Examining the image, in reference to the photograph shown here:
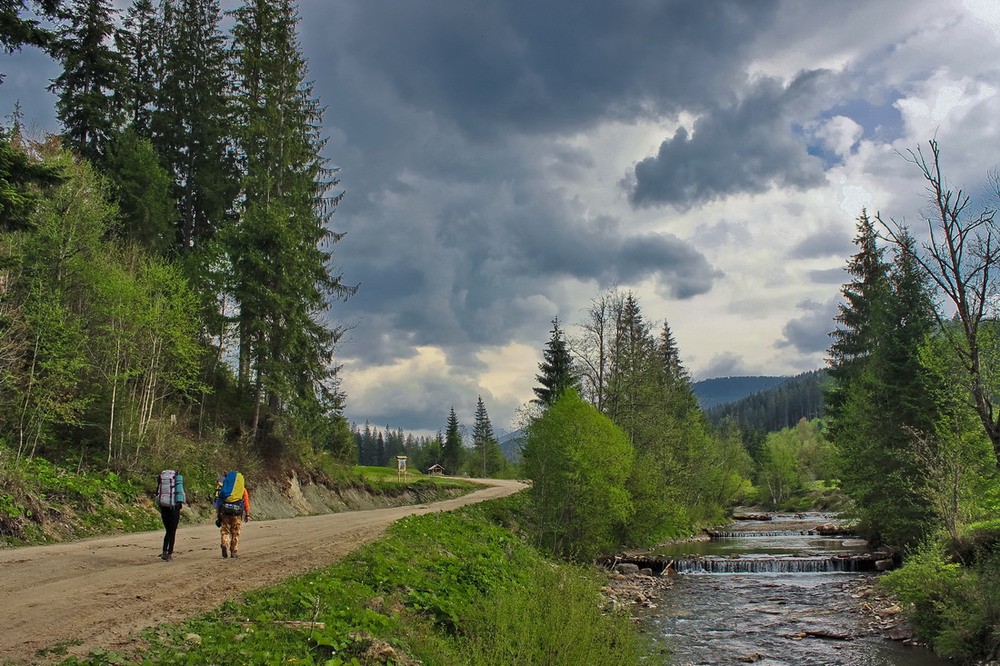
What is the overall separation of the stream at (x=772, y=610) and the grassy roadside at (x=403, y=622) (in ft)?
9.93

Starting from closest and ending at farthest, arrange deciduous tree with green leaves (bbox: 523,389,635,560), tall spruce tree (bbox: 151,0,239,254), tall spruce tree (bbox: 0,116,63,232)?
tall spruce tree (bbox: 0,116,63,232)
deciduous tree with green leaves (bbox: 523,389,635,560)
tall spruce tree (bbox: 151,0,239,254)

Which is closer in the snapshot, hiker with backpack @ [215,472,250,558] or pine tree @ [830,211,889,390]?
hiker with backpack @ [215,472,250,558]

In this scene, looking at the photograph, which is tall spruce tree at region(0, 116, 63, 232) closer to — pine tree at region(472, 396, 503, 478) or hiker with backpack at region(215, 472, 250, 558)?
hiker with backpack at region(215, 472, 250, 558)

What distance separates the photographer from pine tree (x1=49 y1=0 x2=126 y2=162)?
32875mm

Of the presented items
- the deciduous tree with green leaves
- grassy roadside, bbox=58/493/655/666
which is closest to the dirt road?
grassy roadside, bbox=58/493/655/666

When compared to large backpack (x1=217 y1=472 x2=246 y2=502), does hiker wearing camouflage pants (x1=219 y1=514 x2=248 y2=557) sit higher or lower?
lower

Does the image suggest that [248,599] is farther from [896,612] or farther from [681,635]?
[896,612]

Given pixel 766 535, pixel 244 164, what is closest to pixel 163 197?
pixel 244 164

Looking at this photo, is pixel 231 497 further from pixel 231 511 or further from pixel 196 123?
pixel 196 123

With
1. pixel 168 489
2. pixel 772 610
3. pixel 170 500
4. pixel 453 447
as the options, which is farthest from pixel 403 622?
pixel 453 447

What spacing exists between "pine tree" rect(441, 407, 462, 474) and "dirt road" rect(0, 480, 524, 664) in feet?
246

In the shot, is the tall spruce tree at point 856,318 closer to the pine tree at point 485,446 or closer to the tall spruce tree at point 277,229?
the tall spruce tree at point 277,229

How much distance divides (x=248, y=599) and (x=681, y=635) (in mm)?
12409

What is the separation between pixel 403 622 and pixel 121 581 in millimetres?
4434
